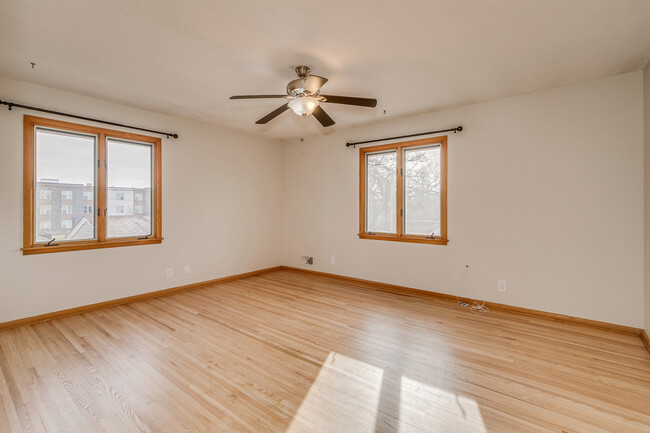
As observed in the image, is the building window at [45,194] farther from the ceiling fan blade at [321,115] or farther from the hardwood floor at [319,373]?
the ceiling fan blade at [321,115]

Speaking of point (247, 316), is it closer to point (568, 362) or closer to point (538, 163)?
point (568, 362)

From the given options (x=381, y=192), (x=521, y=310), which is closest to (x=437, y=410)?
(x=521, y=310)

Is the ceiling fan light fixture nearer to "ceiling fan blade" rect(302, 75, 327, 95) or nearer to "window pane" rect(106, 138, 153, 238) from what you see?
"ceiling fan blade" rect(302, 75, 327, 95)

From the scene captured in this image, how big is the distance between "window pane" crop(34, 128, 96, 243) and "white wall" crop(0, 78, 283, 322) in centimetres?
20

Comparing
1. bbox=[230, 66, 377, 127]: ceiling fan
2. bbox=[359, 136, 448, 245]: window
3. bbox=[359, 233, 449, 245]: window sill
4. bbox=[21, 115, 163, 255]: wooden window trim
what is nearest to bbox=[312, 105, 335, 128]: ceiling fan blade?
bbox=[230, 66, 377, 127]: ceiling fan

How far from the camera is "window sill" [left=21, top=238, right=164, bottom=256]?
3.19 meters

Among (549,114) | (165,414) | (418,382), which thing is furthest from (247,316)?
(549,114)

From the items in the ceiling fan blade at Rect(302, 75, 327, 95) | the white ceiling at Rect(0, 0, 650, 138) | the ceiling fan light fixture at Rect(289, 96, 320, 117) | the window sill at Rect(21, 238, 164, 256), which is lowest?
the window sill at Rect(21, 238, 164, 256)

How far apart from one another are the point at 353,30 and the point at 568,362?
3.19m

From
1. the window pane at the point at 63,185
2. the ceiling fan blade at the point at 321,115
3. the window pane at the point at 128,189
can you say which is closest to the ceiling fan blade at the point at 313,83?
the ceiling fan blade at the point at 321,115

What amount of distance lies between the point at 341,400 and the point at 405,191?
3197 millimetres

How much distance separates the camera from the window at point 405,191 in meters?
4.14

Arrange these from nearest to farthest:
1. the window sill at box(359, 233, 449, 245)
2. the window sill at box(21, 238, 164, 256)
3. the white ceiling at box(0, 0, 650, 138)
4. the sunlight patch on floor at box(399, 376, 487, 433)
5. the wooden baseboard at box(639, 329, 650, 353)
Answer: the sunlight patch on floor at box(399, 376, 487, 433), the white ceiling at box(0, 0, 650, 138), the wooden baseboard at box(639, 329, 650, 353), the window sill at box(21, 238, 164, 256), the window sill at box(359, 233, 449, 245)

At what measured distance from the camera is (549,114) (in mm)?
3299
